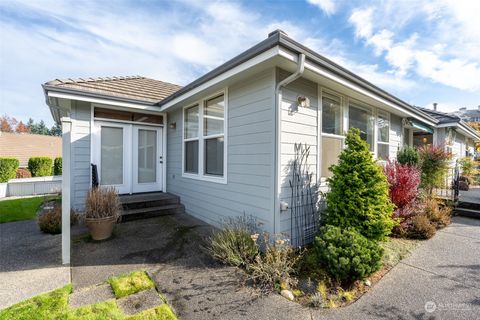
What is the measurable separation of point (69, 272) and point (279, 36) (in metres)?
4.36

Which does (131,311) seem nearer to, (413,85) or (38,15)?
(38,15)

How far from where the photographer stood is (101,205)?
436cm

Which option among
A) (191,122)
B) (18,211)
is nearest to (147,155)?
(191,122)

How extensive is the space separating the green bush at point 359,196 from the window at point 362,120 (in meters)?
1.77

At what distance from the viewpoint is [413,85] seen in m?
11.0

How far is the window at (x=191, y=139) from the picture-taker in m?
5.86

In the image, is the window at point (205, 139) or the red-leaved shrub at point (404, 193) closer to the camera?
the red-leaved shrub at point (404, 193)

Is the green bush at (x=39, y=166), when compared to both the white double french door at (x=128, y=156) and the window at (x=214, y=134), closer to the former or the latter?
the white double french door at (x=128, y=156)

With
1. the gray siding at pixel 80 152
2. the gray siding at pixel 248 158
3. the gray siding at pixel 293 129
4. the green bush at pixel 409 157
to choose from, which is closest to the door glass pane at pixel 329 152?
the gray siding at pixel 293 129

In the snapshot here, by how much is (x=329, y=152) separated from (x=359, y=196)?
1466 mm

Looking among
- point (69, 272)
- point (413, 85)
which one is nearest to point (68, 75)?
point (69, 272)

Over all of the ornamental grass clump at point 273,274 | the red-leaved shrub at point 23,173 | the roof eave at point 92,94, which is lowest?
the ornamental grass clump at point 273,274

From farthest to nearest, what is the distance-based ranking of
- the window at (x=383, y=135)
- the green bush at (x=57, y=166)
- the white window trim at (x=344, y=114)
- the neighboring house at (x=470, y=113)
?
the neighboring house at (x=470, y=113) → the green bush at (x=57, y=166) → the window at (x=383, y=135) → the white window trim at (x=344, y=114)

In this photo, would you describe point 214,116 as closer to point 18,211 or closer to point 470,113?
point 18,211
